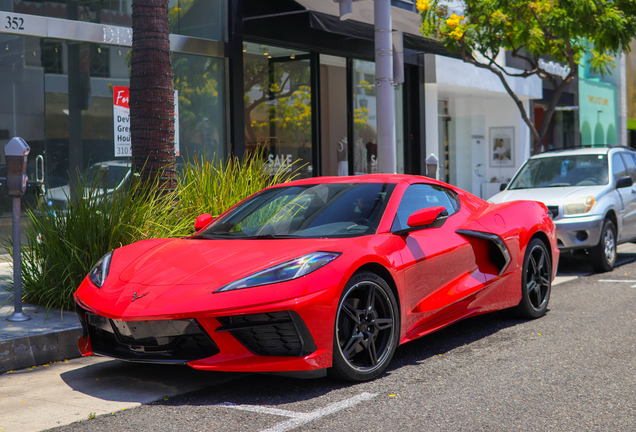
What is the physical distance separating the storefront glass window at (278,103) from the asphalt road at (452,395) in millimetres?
8627

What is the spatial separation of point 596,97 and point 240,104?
69.7ft

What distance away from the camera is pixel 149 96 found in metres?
7.67

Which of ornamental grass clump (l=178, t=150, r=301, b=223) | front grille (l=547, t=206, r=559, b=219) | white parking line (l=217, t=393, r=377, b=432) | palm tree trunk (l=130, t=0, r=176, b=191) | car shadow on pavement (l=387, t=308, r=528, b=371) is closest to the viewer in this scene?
white parking line (l=217, t=393, r=377, b=432)

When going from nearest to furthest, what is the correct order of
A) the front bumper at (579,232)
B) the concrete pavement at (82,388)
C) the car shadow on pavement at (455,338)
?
the concrete pavement at (82,388)
the car shadow on pavement at (455,338)
the front bumper at (579,232)

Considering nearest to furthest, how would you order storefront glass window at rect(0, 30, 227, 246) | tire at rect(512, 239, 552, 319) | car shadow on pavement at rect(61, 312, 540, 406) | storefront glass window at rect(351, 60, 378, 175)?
1. car shadow on pavement at rect(61, 312, 540, 406)
2. tire at rect(512, 239, 552, 319)
3. storefront glass window at rect(0, 30, 227, 246)
4. storefront glass window at rect(351, 60, 378, 175)

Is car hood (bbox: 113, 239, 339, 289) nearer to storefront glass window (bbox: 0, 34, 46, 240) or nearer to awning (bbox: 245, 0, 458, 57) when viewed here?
storefront glass window (bbox: 0, 34, 46, 240)

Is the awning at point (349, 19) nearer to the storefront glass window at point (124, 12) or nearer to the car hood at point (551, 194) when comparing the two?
the storefront glass window at point (124, 12)

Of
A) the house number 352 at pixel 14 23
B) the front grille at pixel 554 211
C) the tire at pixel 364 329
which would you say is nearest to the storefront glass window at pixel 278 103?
the house number 352 at pixel 14 23

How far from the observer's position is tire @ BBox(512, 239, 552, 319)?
6199 mm

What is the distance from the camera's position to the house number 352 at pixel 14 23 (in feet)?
34.0

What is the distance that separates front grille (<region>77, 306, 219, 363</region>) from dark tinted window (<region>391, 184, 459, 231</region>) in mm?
1588

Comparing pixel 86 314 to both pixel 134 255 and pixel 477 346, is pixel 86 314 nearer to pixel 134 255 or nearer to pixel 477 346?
pixel 134 255

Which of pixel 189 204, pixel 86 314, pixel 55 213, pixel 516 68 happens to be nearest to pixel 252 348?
pixel 86 314

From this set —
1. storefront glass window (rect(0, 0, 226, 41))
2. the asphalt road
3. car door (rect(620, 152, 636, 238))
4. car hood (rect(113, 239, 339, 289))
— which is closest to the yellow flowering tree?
car door (rect(620, 152, 636, 238))
